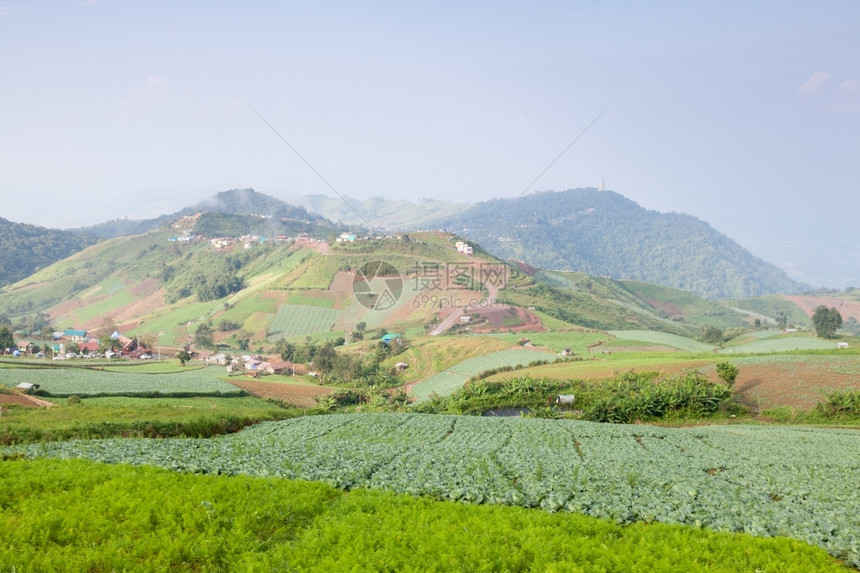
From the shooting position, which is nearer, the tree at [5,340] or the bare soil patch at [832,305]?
the tree at [5,340]

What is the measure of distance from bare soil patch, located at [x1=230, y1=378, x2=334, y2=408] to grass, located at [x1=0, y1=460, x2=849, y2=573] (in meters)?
39.7

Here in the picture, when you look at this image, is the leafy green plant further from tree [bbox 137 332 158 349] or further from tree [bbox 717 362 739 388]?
tree [bbox 137 332 158 349]

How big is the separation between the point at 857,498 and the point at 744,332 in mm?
113041

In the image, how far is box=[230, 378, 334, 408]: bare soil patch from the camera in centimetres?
5162

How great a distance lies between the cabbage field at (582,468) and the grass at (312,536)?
1.00 metres

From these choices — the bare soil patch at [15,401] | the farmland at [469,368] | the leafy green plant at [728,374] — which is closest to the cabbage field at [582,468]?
the leafy green plant at [728,374]

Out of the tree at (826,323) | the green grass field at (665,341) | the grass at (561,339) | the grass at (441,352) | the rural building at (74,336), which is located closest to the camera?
the grass at (441,352)

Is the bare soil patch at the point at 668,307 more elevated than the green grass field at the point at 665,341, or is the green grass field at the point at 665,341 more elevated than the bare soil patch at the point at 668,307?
the bare soil patch at the point at 668,307

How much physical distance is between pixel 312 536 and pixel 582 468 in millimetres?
8886

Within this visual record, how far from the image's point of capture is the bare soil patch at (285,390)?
51.6 m

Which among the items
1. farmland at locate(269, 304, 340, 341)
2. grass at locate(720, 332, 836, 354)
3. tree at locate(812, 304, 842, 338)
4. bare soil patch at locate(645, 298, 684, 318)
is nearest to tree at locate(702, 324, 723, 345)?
grass at locate(720, 332, 836, 354)

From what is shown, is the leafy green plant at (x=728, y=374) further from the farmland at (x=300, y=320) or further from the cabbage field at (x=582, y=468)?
the farmland at (x=300, y=320)

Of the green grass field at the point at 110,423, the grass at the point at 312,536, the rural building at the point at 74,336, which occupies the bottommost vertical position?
the rural building at the point at 74,336

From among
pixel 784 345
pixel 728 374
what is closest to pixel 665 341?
pixel 784 345
